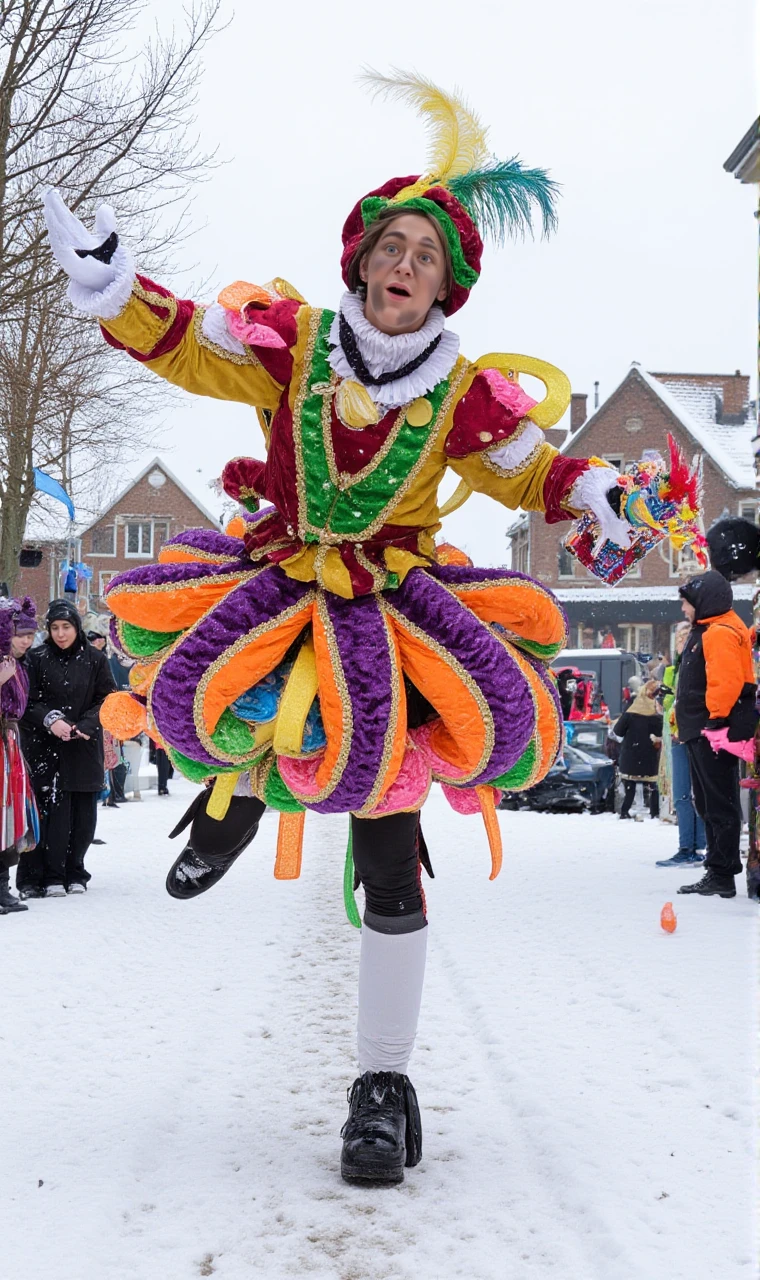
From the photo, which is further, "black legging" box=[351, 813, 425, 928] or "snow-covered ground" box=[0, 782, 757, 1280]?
"black legging" box=[351, 813, 425, 928]

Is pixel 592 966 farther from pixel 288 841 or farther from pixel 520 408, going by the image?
pixel 520 408

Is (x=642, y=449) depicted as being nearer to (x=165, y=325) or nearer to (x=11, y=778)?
(x=11, y=778)

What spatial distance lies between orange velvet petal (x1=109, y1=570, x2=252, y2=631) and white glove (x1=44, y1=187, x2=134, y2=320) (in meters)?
0.67

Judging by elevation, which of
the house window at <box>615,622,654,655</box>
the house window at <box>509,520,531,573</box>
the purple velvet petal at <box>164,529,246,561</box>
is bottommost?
the purple velvet petal at <box>164,529,246,561</box>

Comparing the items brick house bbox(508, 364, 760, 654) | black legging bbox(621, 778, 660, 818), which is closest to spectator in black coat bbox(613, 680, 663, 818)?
A: black legging bbox(621, 778, 660, 818)

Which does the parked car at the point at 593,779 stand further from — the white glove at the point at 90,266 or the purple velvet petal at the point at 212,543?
the white glove at the point at 90,266

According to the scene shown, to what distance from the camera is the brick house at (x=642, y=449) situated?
3400 centimetres

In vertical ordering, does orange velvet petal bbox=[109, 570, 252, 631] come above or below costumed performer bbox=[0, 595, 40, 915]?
above

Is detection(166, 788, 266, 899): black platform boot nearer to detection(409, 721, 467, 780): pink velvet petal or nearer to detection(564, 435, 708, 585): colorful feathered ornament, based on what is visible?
detection(409, 721, 467, 780): pink velvet petal

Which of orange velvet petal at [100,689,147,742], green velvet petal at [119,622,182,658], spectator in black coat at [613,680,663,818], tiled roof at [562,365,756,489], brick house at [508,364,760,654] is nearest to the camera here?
green velvet petal at [119,622,182,658]

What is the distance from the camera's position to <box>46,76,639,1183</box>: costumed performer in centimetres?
280

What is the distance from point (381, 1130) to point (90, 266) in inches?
83.3

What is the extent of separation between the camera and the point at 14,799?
6.62 meters

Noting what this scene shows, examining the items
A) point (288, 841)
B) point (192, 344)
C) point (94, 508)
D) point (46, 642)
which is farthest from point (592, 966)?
point (94, 508)
